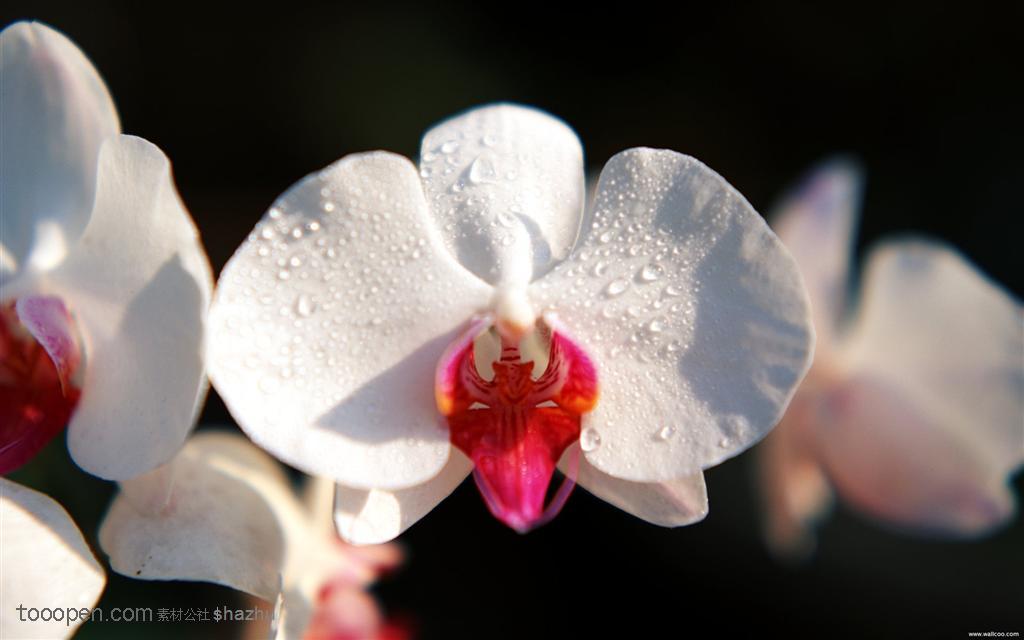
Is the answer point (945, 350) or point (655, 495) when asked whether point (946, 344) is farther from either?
point (655, 495)

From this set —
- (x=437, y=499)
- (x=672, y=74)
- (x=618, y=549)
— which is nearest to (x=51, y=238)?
(x=437, y=499)

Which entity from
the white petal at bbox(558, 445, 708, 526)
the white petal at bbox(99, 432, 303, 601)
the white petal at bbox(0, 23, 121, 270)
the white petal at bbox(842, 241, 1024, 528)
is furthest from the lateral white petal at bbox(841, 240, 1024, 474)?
the white petal at bbox(0, 23, 121, 270)

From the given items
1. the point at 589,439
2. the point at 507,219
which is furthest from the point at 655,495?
the point at 507,219

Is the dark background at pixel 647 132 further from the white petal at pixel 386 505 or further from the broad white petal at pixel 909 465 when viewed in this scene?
the white petal at pixel 386 505

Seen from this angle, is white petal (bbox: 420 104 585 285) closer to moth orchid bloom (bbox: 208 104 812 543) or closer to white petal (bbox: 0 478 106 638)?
moth orchid bloom (bbox: 208 104 812 543)

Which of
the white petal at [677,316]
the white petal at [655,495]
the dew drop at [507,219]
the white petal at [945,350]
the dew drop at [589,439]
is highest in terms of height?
the dew drop at [507,219]

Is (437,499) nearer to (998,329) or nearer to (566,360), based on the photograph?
(566,360)

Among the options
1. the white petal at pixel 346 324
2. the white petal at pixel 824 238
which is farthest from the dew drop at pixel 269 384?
the white petal at pixel 824 238
